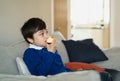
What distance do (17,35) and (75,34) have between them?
3.44 m

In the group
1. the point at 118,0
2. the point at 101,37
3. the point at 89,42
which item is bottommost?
the point at 101,37

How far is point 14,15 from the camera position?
3.15 meters

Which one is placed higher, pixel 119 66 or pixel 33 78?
pixel 33 78

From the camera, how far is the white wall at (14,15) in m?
2.91

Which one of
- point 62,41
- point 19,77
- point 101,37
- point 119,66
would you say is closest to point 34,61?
Result: point 19,77

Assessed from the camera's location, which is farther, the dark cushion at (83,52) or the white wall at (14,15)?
the white wall at (14,15)

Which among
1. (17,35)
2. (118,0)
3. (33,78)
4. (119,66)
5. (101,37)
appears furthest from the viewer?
(101,37)

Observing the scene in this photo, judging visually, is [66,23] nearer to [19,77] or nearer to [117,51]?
[117,51]

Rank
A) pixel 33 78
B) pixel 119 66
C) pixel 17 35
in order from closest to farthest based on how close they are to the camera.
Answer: pixel 33 78 < pixel 119 66 < pixel 17 35

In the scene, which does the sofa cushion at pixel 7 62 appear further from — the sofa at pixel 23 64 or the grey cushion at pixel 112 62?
the grey cushion at pixel 112 62

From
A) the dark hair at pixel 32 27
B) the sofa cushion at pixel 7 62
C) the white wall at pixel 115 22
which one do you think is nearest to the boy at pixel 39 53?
the dark hair at pixel 32 27

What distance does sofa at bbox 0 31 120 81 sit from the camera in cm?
111

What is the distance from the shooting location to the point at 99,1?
242 inches

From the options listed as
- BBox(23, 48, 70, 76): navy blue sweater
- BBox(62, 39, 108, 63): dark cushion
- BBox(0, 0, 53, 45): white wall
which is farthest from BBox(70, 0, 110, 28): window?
BBox(23, 48, 70, 76): navy blue sweater
